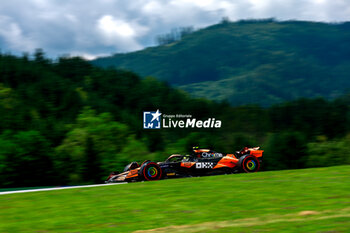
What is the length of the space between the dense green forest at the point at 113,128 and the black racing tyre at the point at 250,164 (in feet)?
73.7

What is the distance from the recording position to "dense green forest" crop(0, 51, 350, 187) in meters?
40.0

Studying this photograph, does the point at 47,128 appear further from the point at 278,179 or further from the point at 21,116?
the point at 278,179

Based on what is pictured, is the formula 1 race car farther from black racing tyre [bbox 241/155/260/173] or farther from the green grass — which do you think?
the green grass

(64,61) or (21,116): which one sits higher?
(64,61)

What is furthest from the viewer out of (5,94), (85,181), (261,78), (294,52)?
(294,52)

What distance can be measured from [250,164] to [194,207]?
8.67 m

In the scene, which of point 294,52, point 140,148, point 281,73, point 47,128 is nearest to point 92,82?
point 47,128

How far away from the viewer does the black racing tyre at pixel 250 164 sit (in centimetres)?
1877

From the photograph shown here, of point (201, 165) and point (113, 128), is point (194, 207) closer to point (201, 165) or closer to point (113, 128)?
point (201, 165)

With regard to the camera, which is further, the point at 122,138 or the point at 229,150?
the point at 122,138

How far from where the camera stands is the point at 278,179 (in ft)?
49.1

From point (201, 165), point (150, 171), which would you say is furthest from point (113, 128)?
point (150, 171)

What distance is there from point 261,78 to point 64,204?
525 feet

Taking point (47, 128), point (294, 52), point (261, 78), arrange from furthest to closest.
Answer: point (294, 52) → point (261, 78) → point (47, 128)
